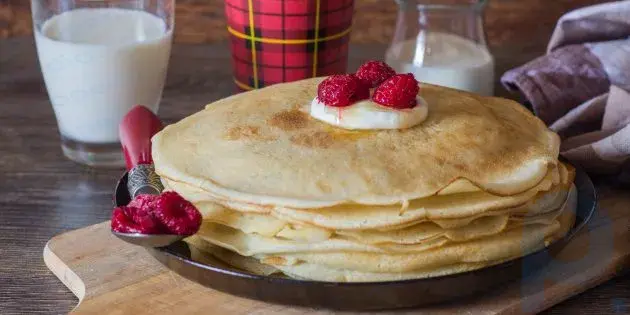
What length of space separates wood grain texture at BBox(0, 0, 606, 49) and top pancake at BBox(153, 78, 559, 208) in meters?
1.23

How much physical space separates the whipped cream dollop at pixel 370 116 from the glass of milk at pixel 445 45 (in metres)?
0.65

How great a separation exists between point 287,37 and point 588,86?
56 centimetres

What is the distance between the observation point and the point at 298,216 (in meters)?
0.99

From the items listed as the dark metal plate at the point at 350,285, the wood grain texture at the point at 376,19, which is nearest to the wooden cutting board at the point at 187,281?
the dark metal plate at the point at 350,285

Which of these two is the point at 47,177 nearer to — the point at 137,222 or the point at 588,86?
the point at 137,222

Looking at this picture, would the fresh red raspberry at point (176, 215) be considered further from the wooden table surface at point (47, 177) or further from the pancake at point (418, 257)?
the wooden table surface at point (47, 177)

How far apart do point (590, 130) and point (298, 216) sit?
2.61 ft

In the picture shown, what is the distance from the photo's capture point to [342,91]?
114 centimetres

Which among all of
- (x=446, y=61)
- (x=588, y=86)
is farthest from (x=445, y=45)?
(x=588, y=86)

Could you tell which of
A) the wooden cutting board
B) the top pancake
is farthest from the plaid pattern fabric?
the wooden cutting board

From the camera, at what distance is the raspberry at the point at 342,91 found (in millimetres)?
1138

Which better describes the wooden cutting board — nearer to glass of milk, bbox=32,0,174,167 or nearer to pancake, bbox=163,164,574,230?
pancake, bbox=163,164,574,230

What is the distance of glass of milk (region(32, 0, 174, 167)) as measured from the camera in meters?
1.53

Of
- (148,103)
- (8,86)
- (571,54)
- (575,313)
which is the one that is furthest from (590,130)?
(8,86)
